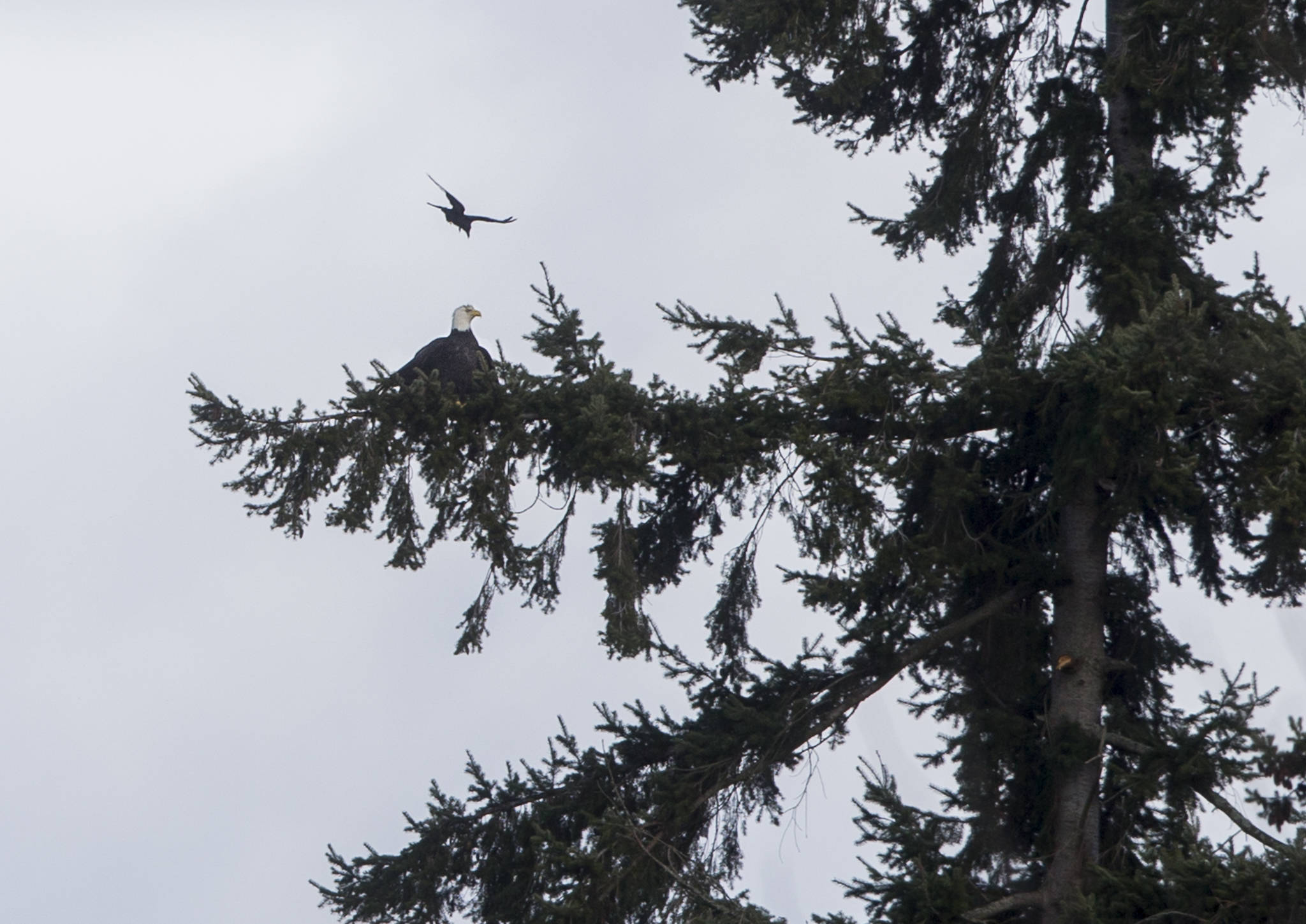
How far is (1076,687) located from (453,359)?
13.5ft

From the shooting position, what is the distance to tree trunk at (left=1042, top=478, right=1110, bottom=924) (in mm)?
7480

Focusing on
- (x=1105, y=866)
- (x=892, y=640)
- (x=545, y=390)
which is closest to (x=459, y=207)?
(x=545, y=390)

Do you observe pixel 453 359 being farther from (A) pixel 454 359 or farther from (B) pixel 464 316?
(B) pixel 464 316

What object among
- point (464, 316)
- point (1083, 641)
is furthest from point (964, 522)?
point (464, 316)

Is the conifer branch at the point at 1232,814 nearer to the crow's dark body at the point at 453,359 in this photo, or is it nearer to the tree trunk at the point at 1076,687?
the tree trunk at the point at 1076,687

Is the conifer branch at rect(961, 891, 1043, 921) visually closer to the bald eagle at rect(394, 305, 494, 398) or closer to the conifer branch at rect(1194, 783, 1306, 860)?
the conifer branch at rect(1194, 783, 1306, 860)

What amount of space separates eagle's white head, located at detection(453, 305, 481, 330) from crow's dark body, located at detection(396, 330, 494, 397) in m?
0.90

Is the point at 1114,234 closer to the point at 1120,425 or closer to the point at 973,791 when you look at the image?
the point at 1120,425

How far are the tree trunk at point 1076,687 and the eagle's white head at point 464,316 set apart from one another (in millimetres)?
4366

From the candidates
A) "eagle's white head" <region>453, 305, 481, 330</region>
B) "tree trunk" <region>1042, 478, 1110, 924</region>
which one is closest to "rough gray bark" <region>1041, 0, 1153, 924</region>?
"tree trunk" <region>1042, 478, 1110, 924</region>

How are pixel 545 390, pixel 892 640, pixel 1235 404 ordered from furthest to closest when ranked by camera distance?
pixel 892 640, pixel 545 390, pixel 1235 404

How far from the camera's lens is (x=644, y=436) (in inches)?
303

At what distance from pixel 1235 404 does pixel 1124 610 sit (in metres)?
2.06

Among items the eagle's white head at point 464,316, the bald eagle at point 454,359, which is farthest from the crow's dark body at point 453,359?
the eagle's white head at point 464,316
